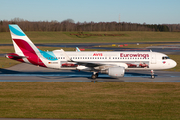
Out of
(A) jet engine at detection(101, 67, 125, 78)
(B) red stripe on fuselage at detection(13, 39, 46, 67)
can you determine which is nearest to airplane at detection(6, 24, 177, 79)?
(B) red stripe on fuselage at detection(13, 39, 46, 67)

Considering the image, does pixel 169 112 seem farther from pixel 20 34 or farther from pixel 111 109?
pixel 20 34

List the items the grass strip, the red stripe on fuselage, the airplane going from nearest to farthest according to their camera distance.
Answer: the grass strip
the airplane
the red stripe on fuselage

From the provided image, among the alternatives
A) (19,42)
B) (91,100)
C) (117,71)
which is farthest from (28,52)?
(91,100)

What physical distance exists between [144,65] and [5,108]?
2225 centimetres

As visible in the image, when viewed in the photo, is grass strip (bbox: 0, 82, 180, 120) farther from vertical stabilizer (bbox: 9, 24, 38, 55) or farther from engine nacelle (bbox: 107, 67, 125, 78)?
vertical stabilizer (bbox: 9, 24, 38, 55)

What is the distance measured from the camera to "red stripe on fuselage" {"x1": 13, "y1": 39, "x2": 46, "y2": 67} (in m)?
36.2

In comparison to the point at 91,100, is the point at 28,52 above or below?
above

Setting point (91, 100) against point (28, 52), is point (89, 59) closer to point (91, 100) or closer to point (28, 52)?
point (28, 52)

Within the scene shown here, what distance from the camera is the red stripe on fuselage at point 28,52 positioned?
36.2 meters

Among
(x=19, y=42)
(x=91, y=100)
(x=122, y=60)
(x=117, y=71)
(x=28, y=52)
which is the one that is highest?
(x=19, y=42)

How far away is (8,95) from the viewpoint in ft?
83.0

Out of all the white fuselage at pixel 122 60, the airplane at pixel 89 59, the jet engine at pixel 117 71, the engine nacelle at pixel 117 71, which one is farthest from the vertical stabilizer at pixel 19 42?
the engine nacelle at pixel 117 71

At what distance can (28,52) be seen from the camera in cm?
3647

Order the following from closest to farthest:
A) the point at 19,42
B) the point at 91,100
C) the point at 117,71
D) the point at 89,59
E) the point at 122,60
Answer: the point at 91,100 → the point at 117,71 → the point at 122,60 → the point at 89,59 → the point at 19,42
